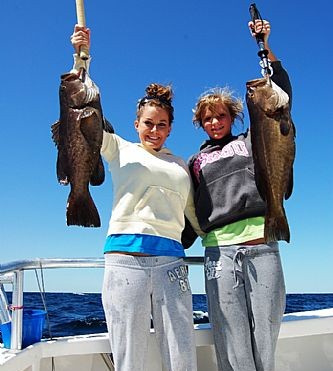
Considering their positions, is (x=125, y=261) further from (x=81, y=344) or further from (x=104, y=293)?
(x=81, y=344)

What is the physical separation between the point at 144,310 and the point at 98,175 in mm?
856

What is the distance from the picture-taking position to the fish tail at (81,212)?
8.89 feet

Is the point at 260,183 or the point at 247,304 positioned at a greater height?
the point at 260,183

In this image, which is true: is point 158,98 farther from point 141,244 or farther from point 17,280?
point 17,280

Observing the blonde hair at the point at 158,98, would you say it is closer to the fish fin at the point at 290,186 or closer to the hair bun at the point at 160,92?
the hair bun at the point at 160,92

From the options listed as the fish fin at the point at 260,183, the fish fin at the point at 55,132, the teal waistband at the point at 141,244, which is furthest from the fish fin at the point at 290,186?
the fish fin at the point at 55,132

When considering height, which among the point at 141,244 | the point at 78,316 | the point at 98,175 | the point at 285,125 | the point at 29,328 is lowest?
the point at 78,316

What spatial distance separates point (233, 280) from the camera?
2838 mm

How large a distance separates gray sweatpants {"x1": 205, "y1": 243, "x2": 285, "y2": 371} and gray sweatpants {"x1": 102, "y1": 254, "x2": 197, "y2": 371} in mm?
280

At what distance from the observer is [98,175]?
2.81 meters

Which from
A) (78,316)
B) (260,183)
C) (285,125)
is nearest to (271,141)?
(285,125)

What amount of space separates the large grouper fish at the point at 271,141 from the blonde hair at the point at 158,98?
1.72 ft

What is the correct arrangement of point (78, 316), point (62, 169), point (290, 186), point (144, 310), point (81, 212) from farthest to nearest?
point (78, 316) → point (290, 186) → point (62, 169) → point (81, 212) → point (144, 310)

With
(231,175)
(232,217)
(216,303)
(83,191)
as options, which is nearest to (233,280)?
(216,303)
